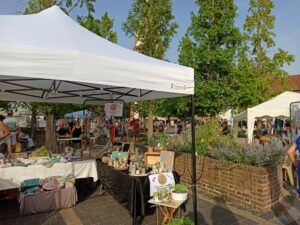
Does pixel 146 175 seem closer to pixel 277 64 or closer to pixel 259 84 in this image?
pixel 259 84

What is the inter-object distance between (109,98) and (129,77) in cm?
438

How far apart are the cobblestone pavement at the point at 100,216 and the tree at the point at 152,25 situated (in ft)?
29.3

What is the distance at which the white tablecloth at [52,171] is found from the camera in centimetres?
480

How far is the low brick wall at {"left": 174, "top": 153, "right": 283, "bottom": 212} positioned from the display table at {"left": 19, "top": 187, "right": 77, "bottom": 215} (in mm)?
2819

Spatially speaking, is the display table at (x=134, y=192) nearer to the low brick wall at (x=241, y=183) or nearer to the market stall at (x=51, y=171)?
the market stall at (x=51, y=171)

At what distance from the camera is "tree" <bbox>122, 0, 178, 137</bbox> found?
1397 cm

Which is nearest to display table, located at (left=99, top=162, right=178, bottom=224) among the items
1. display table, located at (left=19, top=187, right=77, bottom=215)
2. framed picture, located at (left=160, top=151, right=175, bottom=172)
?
framed picture, located at (left=160, top=151, right=175, bottom=172)

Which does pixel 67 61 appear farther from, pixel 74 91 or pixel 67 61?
pixel 74 91

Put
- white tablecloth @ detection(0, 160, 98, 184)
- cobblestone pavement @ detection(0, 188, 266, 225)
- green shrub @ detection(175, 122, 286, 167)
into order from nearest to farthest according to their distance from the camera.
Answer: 1. cobblestone pavement @ detection(0, 188, 266, 225)
2. white tablecloth @ detection(0, 160, 98, 184)
3. green shrub @ detection(175, 122, 286, 167)

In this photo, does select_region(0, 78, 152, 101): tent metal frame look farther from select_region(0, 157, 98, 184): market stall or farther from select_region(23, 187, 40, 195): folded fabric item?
select_region(23, 187, 40, 195): folded fabric item

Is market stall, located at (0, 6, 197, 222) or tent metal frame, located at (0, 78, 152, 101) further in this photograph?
tent metal frame, located at (0, 78, 152, 101)

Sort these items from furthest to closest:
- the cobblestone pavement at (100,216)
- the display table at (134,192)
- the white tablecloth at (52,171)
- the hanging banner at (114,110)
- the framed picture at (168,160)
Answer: the hanging banner at (114,110), the white tablecloth at (52,171), the framed picture at (168,160), the cobblestone pavement at (100,216), the display table at (134,192)

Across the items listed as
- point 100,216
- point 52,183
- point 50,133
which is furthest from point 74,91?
point 50,133

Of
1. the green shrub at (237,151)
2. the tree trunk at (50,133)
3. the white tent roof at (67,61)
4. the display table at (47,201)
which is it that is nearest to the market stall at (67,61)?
the white tent roof at (67,61)
